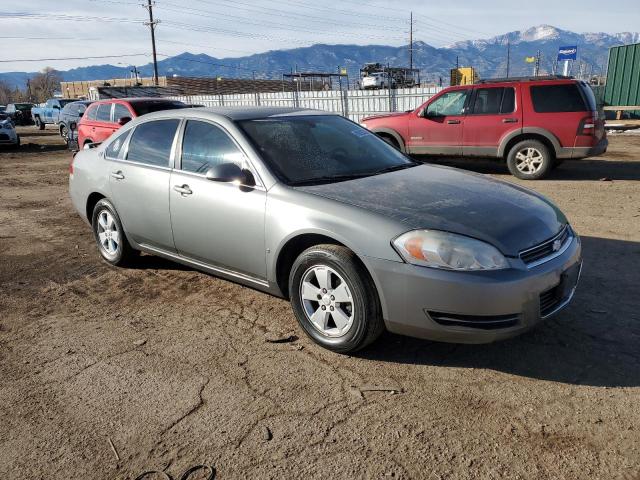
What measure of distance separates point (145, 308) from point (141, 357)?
88 cm

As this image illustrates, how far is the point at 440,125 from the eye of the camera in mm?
10508

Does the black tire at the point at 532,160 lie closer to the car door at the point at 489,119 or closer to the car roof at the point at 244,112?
the car door at the point at 489,119

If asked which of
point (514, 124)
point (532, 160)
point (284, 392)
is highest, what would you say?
point (514, 124)

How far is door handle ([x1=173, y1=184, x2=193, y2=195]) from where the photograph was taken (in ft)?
13.6

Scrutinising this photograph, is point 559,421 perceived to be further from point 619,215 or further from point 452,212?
point 619,215

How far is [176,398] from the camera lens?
300 cm

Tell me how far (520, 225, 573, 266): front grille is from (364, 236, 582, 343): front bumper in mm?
56

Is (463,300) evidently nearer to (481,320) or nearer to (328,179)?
(481,320)

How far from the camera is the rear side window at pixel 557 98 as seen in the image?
9203 millimetres

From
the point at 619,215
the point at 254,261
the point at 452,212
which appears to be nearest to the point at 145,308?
the point at 254,261

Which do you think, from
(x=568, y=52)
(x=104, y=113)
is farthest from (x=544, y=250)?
(x=568, y=52)

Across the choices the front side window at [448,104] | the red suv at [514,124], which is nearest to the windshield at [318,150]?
the red suv at [514,124]

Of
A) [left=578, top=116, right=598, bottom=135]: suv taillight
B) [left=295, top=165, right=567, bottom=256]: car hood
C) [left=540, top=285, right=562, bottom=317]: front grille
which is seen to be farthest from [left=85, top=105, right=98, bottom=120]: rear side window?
[left=540, top=285, right=562, bottom=317]: front grille

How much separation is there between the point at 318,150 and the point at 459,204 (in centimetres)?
127
